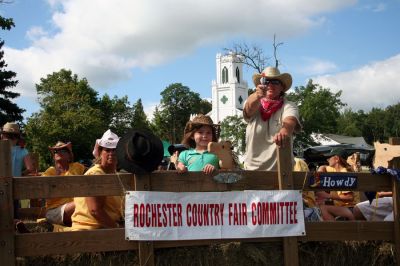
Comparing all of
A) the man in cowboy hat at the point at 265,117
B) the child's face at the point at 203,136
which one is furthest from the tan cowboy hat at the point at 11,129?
the man in cowboy hat at the point at 265,117

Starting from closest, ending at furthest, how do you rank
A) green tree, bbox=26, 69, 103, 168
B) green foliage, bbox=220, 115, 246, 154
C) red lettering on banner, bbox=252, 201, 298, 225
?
red lettering on banner, bbox=252, 201, 298, 225
green foliage, bbox=220, 115, 246, 154
green tree, bbox=26, 69, 103, 168

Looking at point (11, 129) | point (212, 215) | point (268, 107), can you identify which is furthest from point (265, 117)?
point (11, 129)

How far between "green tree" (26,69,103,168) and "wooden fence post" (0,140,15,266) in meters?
35.5

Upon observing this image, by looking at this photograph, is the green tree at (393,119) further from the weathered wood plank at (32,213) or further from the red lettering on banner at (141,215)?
the red lettering on banner at (141,215)

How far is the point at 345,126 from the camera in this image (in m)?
104

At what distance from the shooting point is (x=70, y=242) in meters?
3.95

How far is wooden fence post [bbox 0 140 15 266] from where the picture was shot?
12.7 ft

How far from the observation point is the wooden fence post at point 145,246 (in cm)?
402

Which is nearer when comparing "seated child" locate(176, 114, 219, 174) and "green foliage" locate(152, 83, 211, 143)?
"seated child" locate(176, 114, 219, 174)

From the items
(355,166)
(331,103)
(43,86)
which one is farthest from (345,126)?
(355,166)

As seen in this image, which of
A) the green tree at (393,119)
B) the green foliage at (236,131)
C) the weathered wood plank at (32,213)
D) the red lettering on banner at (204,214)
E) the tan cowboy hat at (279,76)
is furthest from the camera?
the green tree at (393,119)

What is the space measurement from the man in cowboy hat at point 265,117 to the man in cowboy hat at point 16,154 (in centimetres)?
398

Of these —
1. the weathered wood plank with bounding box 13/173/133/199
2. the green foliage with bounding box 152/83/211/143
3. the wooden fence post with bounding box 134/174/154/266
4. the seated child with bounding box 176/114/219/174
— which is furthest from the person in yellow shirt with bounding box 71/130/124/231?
the green foliage with bounding box 152/83/211/143

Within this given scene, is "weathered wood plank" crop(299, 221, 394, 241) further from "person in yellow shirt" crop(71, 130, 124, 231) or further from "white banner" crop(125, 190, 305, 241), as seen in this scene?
"person in yellow shirt" crop(71, 130, 124, 231)
